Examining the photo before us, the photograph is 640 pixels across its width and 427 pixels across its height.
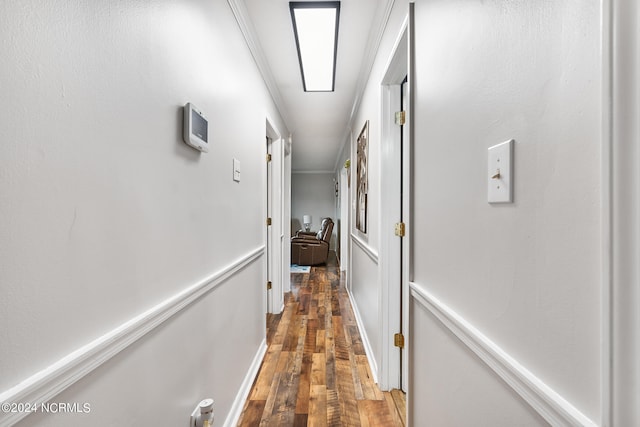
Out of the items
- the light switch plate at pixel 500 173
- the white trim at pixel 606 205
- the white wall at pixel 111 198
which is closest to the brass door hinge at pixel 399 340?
the white wall at pixel 111 198

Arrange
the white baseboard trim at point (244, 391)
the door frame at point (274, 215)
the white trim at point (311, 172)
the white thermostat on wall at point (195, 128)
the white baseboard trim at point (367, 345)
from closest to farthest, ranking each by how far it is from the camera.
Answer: the white thermostat on wall at point (195, 128), the white baseboard trim at point (244, 391), the white baseboard trim at point (367, 345), the door frame at point (274, 215), the white trim at point (311, 172)

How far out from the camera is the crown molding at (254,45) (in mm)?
1778

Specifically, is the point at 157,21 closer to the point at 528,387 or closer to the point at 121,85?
the point at 121,85

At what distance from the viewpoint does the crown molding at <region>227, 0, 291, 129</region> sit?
178cm

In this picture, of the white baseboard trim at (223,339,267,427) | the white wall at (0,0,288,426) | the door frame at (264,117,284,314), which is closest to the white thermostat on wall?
the white wall at (0,0,288,426)

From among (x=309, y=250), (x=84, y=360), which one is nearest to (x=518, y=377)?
(x=84, y=360)

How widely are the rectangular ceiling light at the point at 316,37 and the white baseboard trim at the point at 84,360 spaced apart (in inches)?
67.6

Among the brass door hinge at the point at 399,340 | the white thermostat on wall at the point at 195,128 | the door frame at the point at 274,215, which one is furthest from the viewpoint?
the door frame at the point at 274,215

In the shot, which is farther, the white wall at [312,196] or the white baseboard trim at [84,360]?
the white wall at [312,196]

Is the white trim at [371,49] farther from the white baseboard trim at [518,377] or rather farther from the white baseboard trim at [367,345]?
the white baseboard trim at [367,345]

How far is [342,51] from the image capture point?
2.40 metres

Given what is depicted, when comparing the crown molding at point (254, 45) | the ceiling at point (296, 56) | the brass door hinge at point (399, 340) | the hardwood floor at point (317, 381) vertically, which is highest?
the ceiling at point (296, 56)

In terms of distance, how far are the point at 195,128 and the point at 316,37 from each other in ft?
4.51

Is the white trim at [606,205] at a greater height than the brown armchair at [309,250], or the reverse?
the white trim at [606,205]
